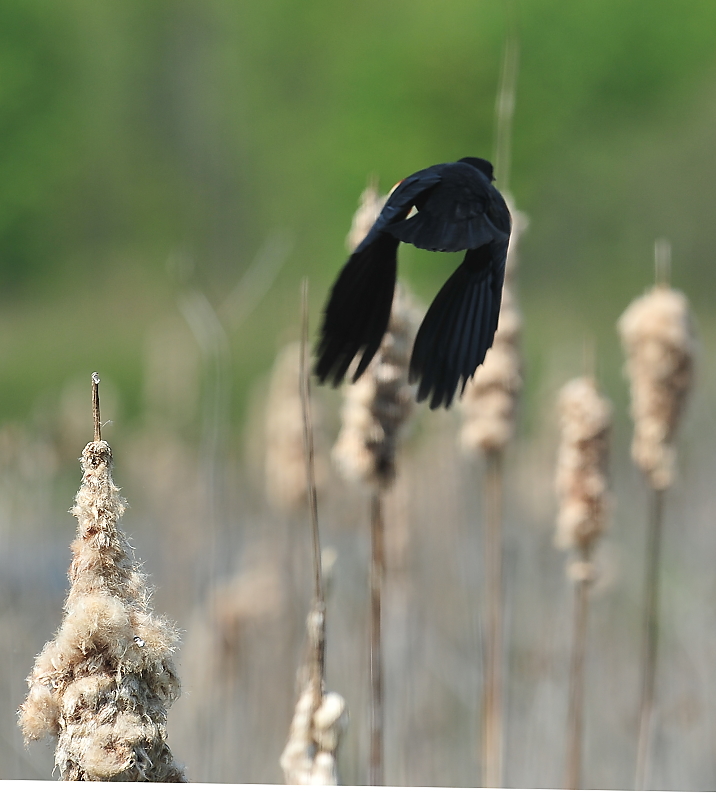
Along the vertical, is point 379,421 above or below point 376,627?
above

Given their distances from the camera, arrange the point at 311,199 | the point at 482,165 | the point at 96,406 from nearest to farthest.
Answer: the point at 96,406
the point at 482,165
the point at 311,199

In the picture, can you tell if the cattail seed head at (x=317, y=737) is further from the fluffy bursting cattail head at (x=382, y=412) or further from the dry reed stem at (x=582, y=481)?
the dry reed stem at (x=582, y=481)

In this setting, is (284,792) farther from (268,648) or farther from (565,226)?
(565,226)

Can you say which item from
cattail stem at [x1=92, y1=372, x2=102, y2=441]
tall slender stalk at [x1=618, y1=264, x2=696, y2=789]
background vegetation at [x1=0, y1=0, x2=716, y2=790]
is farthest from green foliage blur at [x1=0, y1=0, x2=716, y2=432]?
cattail stem at [x1=92, y1=372, x2=102, y2=441]

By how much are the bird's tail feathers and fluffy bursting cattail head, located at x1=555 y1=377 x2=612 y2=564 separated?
363 millimetres

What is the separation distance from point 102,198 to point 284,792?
9.01 ft

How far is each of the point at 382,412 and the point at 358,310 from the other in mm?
118

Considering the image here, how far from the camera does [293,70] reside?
308 cm

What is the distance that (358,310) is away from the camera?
0.71 m

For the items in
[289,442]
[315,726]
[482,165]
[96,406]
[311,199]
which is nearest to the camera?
[96,406]

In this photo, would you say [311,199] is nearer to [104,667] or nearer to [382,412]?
[382,412]

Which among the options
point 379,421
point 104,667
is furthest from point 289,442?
point 104,667

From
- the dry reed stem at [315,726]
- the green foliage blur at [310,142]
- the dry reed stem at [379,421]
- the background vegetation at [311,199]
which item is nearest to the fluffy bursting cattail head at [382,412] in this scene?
the dry reed stem at [379,421]

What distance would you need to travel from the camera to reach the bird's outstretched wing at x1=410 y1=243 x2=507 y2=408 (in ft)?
2.38
